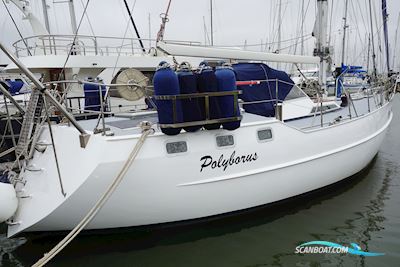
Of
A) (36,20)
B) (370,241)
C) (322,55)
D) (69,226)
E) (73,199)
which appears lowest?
(370,241)

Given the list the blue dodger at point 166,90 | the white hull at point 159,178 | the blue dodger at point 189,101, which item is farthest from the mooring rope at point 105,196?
the blue dodger at point 189,101

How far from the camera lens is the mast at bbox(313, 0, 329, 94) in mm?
9250

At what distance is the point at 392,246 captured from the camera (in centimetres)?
456

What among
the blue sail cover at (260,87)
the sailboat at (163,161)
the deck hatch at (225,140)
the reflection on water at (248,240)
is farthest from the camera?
the blue sail cover at (260,87)

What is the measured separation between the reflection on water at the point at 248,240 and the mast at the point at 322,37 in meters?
5.05

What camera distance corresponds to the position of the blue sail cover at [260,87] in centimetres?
586

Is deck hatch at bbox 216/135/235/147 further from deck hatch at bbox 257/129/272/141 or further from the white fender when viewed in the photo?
the white fender

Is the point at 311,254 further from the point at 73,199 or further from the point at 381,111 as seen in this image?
the point at 381,111

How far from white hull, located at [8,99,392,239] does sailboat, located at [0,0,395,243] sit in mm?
14

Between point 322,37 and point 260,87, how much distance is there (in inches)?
190

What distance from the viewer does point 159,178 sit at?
13.9 ft

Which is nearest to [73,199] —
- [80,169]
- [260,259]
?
[80,169]

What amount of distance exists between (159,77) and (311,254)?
3.25 m

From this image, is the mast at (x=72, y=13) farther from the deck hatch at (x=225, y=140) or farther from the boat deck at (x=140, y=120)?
the deck hatch at (x=225, y=140)
